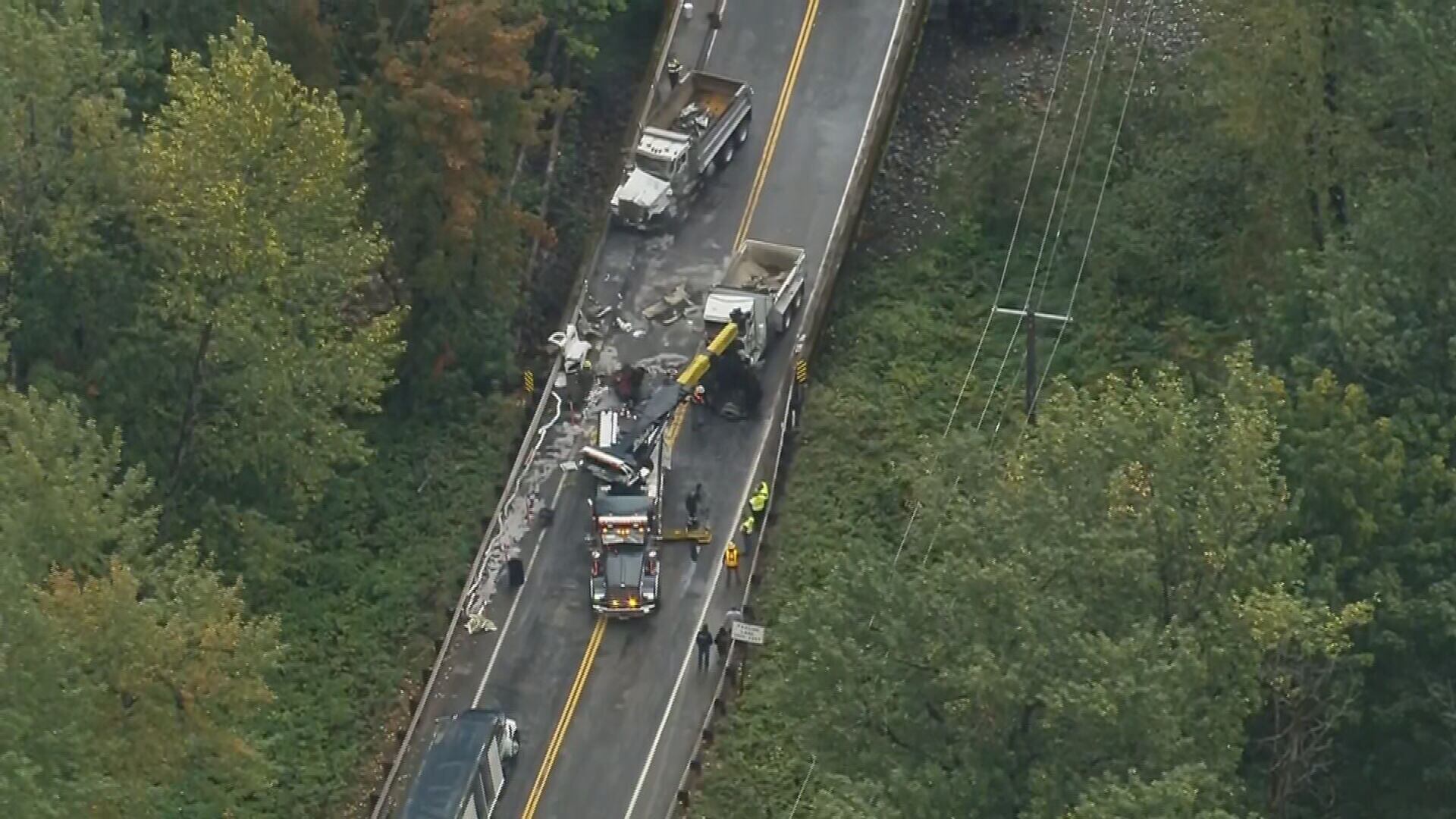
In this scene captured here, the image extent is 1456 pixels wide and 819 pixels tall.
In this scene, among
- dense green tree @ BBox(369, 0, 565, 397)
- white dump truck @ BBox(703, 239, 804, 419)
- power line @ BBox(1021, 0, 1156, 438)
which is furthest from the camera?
power line @ BBox(1021, 0, 1156, 438)

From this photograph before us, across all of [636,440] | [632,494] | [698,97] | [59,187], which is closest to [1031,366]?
[636,440]

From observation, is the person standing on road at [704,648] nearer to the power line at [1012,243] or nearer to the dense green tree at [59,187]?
the power line at [1012,243]

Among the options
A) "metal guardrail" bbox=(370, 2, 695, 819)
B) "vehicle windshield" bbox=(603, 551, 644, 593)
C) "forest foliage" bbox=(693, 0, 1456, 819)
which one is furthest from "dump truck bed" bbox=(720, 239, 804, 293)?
"vehicle windshield" bbox=(603, 551, 644, 593)

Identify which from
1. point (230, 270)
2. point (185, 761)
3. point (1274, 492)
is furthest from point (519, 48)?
point (1274, 492)

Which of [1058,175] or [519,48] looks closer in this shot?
[519,48]

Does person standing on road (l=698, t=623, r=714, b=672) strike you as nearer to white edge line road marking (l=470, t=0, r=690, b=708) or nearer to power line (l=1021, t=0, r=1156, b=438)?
white edge line road marking (l=470, t=0, r=690, b=708)

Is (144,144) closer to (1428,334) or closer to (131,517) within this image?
(131,517)
